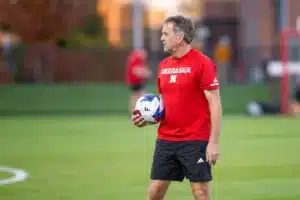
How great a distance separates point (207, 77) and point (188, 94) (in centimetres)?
25

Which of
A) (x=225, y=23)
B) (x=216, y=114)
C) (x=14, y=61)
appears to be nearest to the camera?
(x=216, y=114)

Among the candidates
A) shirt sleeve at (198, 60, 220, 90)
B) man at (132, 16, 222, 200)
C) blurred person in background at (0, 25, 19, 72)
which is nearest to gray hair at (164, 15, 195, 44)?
man at (132, 16, 222, 200)

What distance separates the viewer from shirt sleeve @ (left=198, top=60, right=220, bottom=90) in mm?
7676

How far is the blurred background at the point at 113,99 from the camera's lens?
1210 centimetres

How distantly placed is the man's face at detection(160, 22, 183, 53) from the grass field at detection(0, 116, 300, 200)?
310 cm

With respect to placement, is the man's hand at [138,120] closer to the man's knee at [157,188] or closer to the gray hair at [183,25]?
the man's knee at [157,188]

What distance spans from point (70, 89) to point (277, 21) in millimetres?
13150

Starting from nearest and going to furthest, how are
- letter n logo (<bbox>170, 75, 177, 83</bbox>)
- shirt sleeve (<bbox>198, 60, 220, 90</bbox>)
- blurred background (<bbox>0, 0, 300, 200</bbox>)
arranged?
shirt sleeve (<bbox>198, 60, 220, 90</bbox>) < letter n logo (<bbox>170, 75, 177, 83</bbox>) < blurred background (<bbox>0, 0, 300, 200</bbox>)

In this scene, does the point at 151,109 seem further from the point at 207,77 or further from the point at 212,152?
the point at 212,152

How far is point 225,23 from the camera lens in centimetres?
Answer: 4884

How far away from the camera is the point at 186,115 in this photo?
7.82 metres

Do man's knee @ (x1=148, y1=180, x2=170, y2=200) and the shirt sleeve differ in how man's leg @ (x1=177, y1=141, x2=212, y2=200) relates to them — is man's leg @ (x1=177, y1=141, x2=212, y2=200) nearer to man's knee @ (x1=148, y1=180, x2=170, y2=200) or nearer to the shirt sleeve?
man's knee @ (x1=148, y1=180, x2=170, y2=200)

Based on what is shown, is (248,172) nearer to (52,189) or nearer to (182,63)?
(52,189)

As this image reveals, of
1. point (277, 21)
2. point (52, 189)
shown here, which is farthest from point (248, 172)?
point (277, 21)
